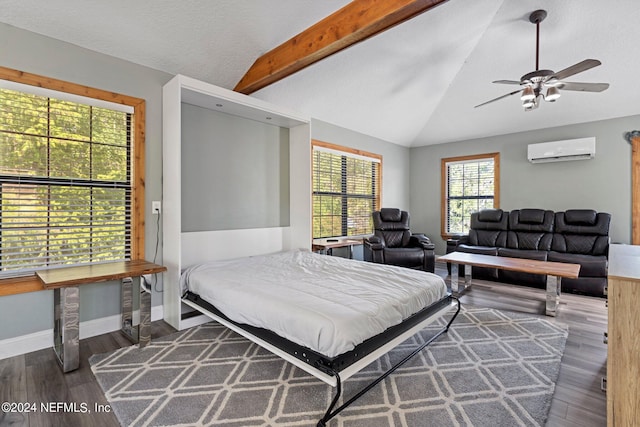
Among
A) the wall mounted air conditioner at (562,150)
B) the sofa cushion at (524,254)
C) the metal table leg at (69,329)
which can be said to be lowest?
the metal table leg at (69,329)

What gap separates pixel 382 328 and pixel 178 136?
243 centimetres

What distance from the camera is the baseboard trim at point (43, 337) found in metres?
2.35

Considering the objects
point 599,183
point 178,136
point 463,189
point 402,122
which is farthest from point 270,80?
point 599,183

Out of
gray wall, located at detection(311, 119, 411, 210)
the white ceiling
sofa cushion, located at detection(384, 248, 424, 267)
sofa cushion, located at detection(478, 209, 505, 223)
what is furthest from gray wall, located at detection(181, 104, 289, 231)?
sofa cushion, located at detection(478, 209, 505, 223)

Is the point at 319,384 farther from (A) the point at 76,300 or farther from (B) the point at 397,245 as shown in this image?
(B) the point at 397,245

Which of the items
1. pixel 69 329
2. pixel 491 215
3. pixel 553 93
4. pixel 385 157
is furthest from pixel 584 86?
pixel 69 329

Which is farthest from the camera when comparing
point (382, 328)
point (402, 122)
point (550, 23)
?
point (402, 122)

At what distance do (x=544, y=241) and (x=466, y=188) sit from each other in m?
1.85

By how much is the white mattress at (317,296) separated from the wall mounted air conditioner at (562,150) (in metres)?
4.11

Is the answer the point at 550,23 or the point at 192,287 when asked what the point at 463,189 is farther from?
the point at 192,287

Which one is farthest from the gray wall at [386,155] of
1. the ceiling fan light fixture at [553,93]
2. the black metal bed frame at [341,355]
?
the black metal bed frame at [341,355]

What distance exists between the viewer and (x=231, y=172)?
Answer: 3754mm

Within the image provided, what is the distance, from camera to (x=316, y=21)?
2.93m

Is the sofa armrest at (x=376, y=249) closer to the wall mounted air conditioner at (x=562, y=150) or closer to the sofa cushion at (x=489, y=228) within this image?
the sofa cushion at (x=489, y=228)
